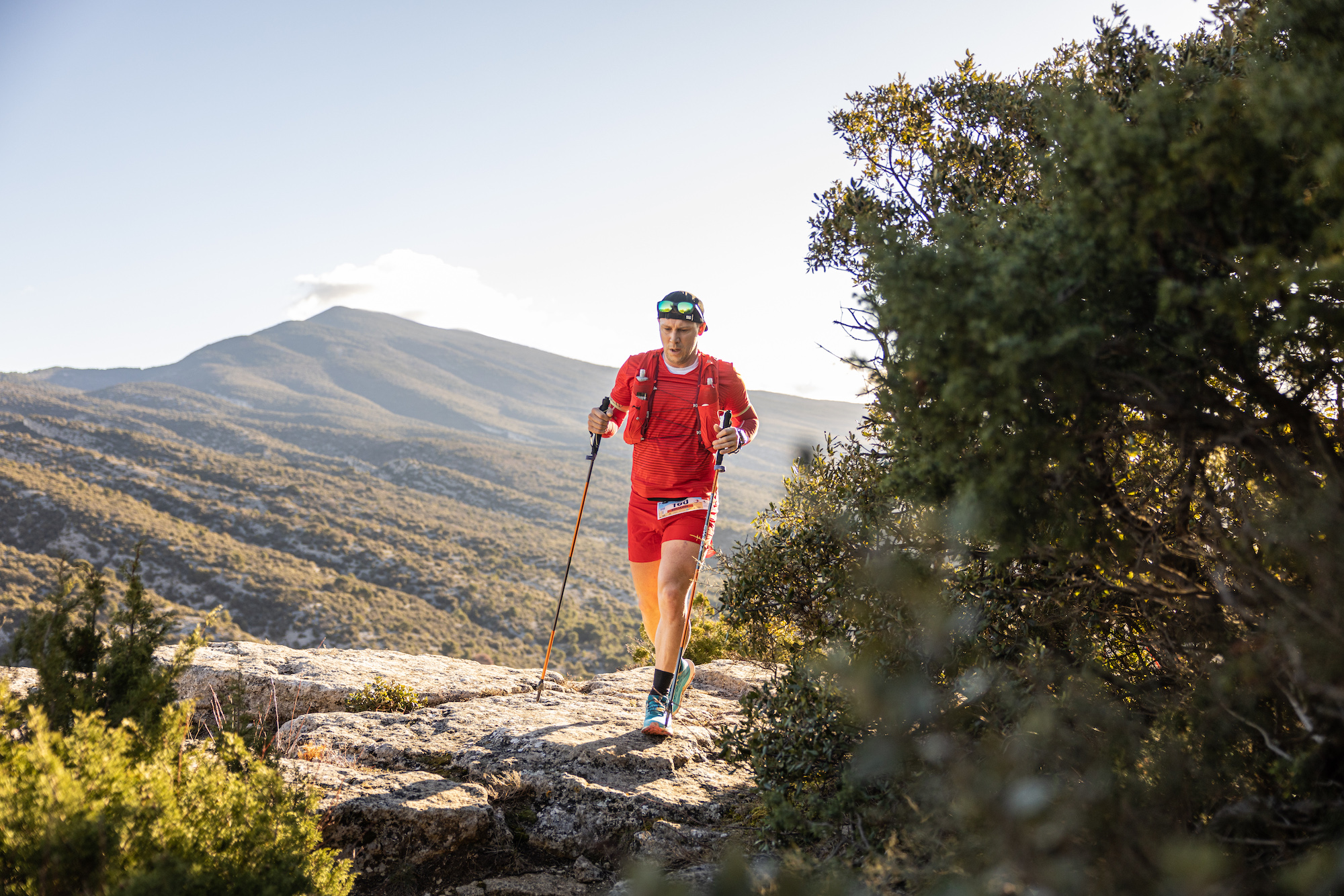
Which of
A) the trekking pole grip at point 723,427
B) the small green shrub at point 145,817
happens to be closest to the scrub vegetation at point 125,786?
the small green shrub at point 145,817

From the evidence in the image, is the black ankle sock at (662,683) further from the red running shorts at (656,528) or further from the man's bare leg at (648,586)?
the red running shorts at (656,528)

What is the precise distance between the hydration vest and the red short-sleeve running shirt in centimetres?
2

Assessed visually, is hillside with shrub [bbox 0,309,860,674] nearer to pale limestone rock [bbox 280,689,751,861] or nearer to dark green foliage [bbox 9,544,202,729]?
dark green foliage [bbox 9,544,202,729]

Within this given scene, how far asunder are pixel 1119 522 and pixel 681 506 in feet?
9.43

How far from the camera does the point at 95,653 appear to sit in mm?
2914

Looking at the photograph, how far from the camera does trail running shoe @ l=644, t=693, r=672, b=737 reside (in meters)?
5.27

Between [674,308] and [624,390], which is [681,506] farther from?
[674,308]

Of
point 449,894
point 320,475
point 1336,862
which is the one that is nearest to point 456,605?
point 320,475

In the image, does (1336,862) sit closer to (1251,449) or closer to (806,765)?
(1251,449)

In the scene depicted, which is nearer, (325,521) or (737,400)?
(737,400)

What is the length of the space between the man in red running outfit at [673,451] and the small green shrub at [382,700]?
76.5 inches

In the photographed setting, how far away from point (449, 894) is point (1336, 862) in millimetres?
3317

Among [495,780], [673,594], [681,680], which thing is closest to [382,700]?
[495,780]

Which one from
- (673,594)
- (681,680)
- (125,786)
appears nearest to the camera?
(125,786)
